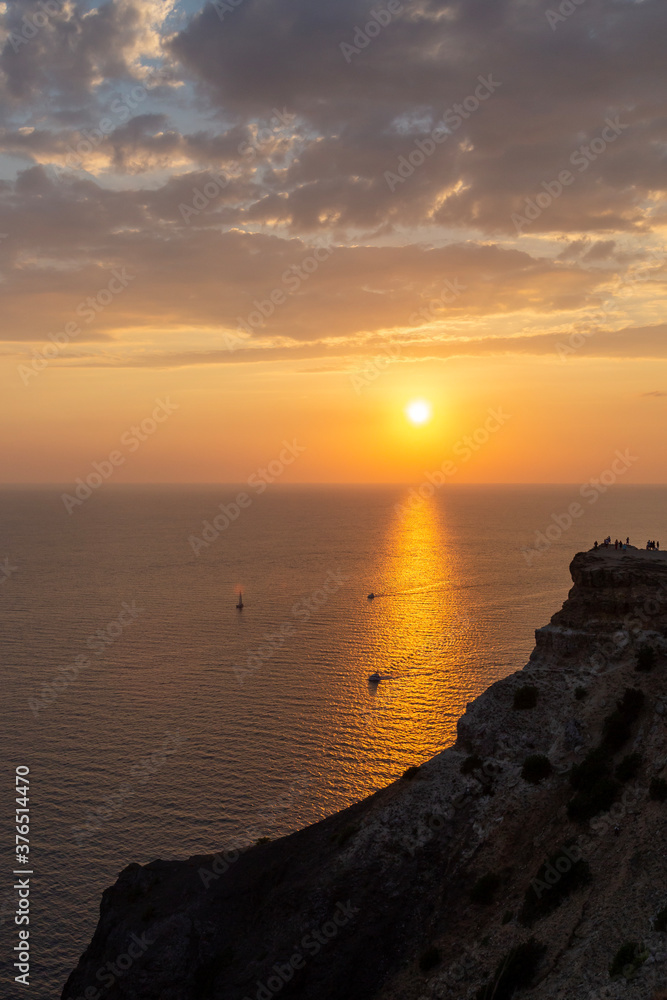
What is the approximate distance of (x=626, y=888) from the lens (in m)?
31.5

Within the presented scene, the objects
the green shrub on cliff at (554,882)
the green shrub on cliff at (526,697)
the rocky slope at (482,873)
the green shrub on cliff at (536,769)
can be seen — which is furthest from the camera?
the green shrub on cliff at (526,697)

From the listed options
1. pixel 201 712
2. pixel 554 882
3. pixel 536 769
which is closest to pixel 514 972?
pixel 554 882

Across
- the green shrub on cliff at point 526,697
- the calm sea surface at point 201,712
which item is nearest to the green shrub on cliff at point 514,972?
the green shrub on cliff at point 526,697

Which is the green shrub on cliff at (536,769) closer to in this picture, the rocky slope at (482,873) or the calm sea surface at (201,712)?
the rocky slope at (482,873)

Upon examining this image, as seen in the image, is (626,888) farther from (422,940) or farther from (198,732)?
(198,732)

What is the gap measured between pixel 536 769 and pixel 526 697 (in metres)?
5.45

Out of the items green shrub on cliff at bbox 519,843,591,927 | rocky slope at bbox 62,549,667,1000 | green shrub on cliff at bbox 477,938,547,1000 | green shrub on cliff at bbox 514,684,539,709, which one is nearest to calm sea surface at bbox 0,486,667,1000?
rocky slope at bbox 62,549,667,1000

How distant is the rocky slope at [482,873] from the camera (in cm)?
3250

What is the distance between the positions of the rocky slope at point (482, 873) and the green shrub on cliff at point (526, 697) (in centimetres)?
9

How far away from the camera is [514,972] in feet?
102

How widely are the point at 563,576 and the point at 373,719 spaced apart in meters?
118

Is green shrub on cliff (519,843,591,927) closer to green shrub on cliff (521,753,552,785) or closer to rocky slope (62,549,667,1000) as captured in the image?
rocky slope (62,549,667,1000)

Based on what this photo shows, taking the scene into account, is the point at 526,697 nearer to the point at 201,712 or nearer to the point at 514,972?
the point at 514,972

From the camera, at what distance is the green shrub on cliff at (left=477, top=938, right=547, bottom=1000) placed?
1198 inches
